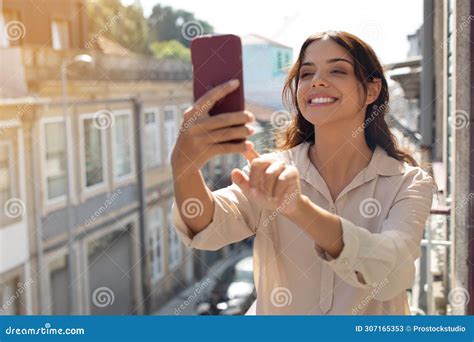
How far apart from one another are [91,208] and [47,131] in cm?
83

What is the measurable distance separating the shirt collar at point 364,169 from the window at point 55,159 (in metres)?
4.36

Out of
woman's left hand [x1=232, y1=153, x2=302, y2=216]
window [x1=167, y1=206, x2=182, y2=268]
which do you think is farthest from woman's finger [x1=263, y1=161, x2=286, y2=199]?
window [x1=167, y1=206, x2=182, y2=268]

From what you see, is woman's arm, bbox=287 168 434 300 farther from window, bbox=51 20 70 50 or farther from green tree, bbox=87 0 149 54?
window, bbox=51 20 70 50

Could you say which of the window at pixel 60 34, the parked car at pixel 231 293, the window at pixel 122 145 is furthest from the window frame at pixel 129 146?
the parked car at pixel 231 293

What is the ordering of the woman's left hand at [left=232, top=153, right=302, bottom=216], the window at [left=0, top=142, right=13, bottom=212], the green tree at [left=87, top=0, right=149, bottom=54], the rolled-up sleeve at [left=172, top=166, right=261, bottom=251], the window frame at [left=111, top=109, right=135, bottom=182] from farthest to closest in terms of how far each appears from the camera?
the window frame at [left=111, top=109, right=135, bottom=182]
the window at [left=0, top=142, right=13, bottom=212]
the green tree at [left=87, top=0, right=149, bottom=54]
the rolled-up sleeve at [left=172, top=166, right=261, bottom=251]
the woman's left hand at [left=232, top=153, right=302, bottom=216]

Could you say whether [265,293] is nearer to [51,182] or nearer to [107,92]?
[51,182]

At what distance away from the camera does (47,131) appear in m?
4.88

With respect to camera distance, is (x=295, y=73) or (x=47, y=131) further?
(x=47, y=131)

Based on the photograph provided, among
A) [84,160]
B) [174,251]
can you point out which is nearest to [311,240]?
[84,160]

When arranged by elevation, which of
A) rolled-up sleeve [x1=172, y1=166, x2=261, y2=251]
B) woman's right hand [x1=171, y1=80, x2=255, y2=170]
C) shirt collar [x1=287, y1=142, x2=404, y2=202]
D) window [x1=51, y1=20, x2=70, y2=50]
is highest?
window [x1=51, y1=20, x2=70, y2=50]

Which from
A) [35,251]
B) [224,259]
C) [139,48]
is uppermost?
[139,48]

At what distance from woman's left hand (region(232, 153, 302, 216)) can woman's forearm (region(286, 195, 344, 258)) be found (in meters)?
0.01

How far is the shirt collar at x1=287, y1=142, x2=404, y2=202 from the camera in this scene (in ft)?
2.53

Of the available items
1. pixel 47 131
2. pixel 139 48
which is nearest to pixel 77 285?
pixel 47 131
